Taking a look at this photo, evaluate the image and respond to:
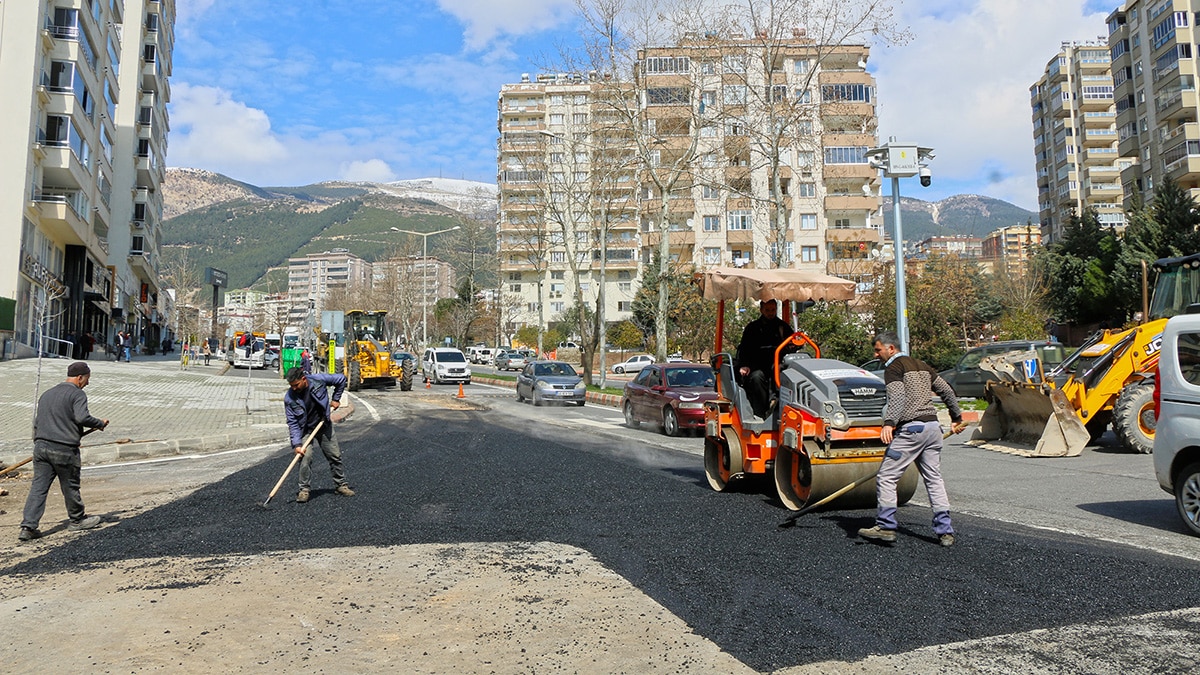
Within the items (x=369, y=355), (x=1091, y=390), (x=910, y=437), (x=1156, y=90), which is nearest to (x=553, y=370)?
(x=369, y=355)

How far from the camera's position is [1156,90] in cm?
5609

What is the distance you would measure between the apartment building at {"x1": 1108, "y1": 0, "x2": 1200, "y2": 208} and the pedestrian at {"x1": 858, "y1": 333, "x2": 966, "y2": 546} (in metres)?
48.0

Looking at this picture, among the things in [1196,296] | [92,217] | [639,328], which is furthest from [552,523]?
[639,328]

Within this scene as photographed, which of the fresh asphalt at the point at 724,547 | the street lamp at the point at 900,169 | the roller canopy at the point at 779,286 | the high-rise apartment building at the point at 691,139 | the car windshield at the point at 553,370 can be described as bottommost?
the fresh asphalt at the point at 724,547

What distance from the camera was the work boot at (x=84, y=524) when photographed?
299 inches

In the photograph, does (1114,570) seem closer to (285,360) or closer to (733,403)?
(733,403)

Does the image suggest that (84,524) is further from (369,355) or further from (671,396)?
(369,355)

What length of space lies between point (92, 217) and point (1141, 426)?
5028cm

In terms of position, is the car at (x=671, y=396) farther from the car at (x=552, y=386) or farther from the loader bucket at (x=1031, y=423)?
the car at (x=552, y=386)

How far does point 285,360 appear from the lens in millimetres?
43188

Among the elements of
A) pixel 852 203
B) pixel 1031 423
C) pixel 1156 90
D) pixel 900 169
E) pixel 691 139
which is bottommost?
pixel 1031 423

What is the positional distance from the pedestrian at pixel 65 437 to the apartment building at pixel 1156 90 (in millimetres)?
51850

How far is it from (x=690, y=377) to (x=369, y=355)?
18.9 metres

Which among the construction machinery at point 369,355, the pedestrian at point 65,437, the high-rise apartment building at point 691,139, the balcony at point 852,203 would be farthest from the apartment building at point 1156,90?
the pedestrian at point 65,437
